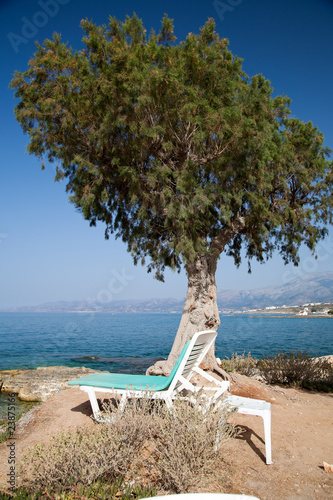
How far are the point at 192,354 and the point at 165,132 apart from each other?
17.3ft

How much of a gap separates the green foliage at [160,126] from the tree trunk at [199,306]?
56 cm

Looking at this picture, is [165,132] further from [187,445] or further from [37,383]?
[37,383]

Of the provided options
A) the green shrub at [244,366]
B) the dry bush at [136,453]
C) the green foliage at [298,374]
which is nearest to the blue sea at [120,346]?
the green foliage at [298,374]

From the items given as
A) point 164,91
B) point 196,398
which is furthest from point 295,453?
point 164,91

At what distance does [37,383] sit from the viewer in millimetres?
12344

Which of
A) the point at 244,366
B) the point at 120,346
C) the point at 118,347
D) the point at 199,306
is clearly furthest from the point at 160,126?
the point at 120,346

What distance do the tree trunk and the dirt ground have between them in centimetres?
156

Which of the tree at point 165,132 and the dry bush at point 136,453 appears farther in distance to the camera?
the tree at point 165,132

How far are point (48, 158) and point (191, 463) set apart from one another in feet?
26.0

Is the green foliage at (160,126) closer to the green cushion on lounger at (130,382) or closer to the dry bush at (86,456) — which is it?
the green cushion on lounger at (130,382)

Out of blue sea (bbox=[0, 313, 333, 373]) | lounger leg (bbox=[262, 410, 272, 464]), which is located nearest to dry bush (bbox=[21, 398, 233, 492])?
lounger leg (bbox=[262, 410, 272, 464])

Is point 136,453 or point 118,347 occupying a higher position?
point 136,453

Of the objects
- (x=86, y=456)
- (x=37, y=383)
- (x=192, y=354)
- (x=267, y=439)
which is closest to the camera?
(x=86, y=456)

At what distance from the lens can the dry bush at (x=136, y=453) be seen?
2984 millimetres
